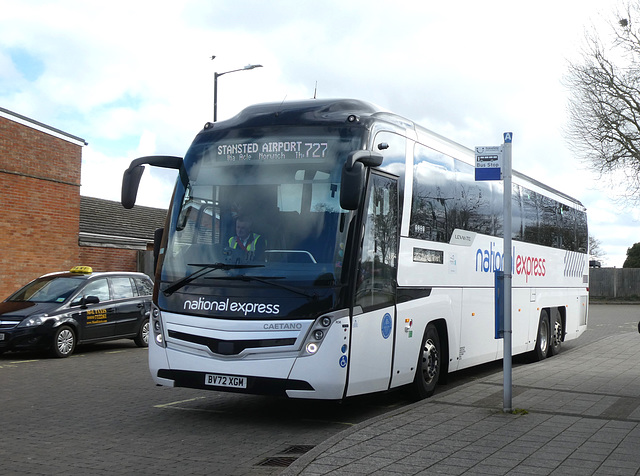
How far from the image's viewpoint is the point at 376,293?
8.79 m

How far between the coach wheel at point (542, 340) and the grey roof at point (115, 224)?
52.1ft

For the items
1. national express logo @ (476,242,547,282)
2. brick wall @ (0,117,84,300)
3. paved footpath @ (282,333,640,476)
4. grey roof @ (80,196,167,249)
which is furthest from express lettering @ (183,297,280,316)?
grey roof @ (80,196,167,249)

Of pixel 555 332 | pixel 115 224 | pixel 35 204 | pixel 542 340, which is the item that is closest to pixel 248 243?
pixel 542 340

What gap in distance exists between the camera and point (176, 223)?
29.5 feet

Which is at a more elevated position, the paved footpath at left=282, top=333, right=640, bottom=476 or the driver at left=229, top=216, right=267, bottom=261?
the driver at left=229, top=216, right=267, bottom=261

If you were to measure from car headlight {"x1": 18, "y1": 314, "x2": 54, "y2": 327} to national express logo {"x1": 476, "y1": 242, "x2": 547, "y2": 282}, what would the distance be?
27.7 feet

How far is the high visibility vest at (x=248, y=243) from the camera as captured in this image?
8.48m

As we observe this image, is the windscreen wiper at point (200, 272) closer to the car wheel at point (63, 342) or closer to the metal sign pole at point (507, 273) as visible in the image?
the metal sign pole at point (507, 273)

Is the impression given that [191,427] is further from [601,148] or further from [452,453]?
[601,148]

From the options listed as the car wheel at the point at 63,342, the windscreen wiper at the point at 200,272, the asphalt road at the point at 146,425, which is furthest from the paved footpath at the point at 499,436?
the car wheel at the point at 63,342

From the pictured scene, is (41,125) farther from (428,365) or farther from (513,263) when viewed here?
(428,365)

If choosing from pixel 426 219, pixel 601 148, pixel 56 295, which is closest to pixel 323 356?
pixel 426 219

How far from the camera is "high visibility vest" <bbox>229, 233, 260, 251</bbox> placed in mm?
8477

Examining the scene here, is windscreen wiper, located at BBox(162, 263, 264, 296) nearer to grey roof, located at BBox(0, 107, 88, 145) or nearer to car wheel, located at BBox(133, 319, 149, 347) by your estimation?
car wheel, located at BBox(133, 319, 149, 347)
